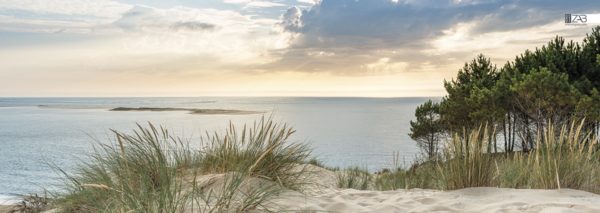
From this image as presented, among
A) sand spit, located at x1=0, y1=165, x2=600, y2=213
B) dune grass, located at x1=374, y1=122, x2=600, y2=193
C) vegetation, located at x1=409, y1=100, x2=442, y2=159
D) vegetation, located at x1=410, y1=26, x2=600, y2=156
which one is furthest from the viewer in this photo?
vegetation, located at x1=409, y1=100, x2=442, y2=159

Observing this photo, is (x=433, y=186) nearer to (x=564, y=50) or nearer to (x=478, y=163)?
(x=478, y=163)

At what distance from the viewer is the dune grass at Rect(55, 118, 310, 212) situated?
4395mm

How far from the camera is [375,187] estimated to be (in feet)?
28.8

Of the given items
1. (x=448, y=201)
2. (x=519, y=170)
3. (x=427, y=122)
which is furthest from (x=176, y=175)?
(x=427, y=122)

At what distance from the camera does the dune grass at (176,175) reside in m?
4.39

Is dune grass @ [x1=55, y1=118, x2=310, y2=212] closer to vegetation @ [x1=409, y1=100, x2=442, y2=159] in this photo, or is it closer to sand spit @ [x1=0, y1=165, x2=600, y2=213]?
sand spit @ [x1=0, y1=165, x2=600, y2=213]

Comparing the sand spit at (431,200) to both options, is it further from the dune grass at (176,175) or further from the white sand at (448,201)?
the dune grass at (176,175)

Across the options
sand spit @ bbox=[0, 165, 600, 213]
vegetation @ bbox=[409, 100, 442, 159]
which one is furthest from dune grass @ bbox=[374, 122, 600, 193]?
vegetation @ bbox=[409, 100, 442, 159]

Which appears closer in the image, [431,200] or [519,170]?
[431,200]

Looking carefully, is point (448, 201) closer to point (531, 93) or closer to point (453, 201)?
point (453, 201)

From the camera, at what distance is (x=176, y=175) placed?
18.3ft

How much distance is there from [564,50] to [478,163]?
88.1ft

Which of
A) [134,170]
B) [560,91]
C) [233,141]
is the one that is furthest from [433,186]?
[560,91]

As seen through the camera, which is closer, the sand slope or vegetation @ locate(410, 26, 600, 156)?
the sand slope
